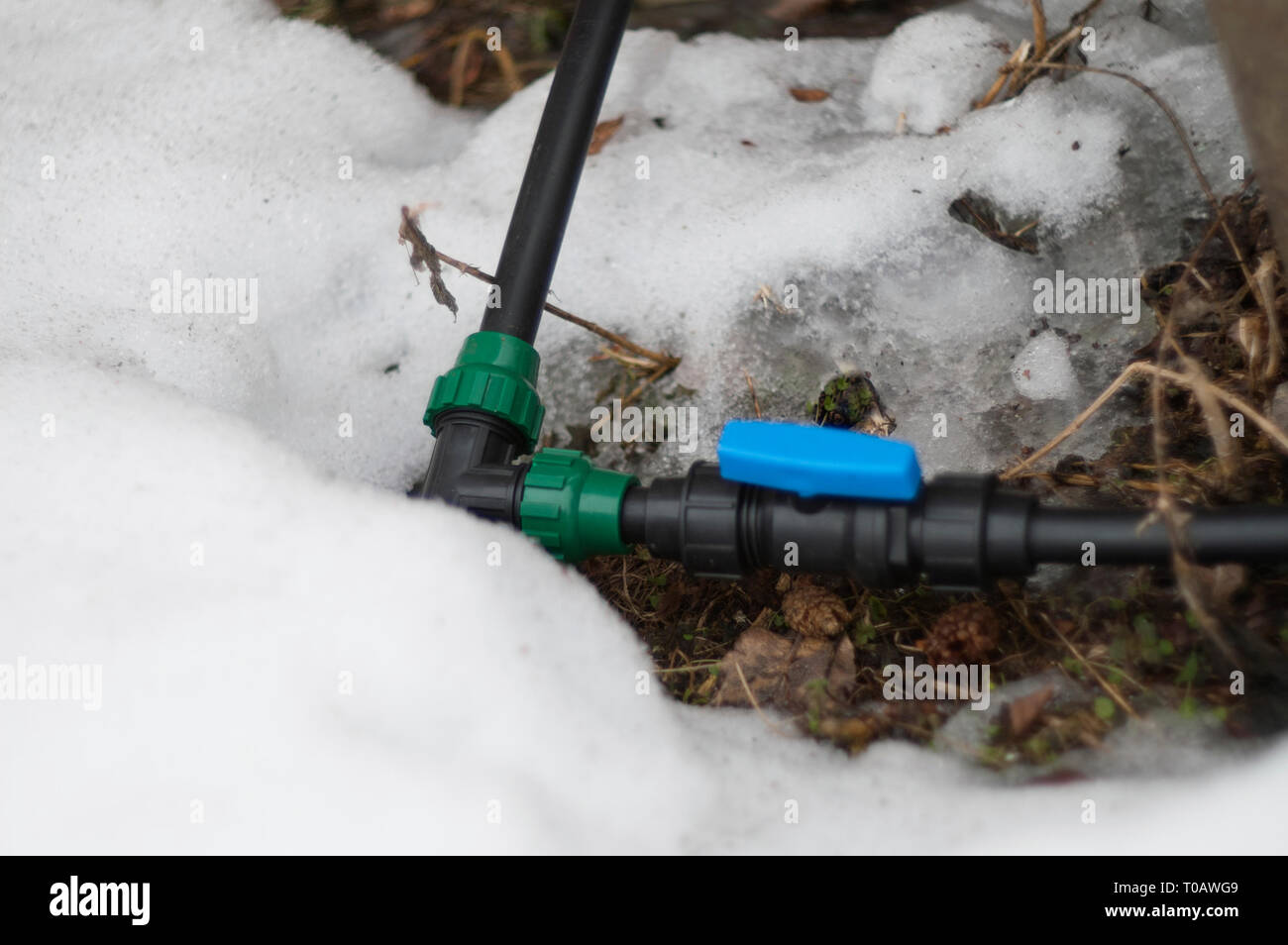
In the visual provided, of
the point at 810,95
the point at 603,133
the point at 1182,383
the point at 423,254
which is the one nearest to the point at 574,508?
the point at 423,254

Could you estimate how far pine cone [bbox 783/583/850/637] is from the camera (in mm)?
1408

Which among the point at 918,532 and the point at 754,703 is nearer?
the point at 918,532

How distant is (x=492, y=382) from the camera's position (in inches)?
56.7

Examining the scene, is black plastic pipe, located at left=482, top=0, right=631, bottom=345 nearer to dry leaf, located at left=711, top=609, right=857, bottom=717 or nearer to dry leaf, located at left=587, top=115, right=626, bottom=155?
dry leaf, located at left=587, top=115, right=626, bottom=155

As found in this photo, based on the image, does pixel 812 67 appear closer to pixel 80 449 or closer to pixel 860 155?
pixel 860 155

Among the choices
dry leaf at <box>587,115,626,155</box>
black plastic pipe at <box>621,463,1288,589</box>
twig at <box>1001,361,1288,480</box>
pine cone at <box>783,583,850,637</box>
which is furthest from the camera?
dry leaf at <box>587,115,626,155</box>

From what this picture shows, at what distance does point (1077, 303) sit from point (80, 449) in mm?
1491

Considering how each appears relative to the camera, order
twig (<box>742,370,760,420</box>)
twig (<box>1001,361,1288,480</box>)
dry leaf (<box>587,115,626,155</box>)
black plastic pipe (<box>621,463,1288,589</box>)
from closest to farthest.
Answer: black plastic pipe (<box>621,463,1288,589</box>)
twig (<box>1001,361,1288,480</box>)
twig (<box>742,370,760,420</box>)
dry leaf (<box>587,115,626,155</box>)

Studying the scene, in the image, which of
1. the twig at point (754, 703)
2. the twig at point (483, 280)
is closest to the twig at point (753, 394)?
the twig at point (483, 280)

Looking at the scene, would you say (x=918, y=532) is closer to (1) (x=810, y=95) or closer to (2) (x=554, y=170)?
(2) (x=554, y=170)

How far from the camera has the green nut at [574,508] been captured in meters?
1.35

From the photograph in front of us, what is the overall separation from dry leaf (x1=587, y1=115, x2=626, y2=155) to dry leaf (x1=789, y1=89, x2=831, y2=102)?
33 centimetres

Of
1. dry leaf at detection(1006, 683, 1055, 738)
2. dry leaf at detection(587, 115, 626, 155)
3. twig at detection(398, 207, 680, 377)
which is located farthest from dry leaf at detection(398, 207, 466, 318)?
dry leaf at detection(1006, 683, 1055, 738)

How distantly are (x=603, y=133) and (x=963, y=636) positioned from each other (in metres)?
1.15
